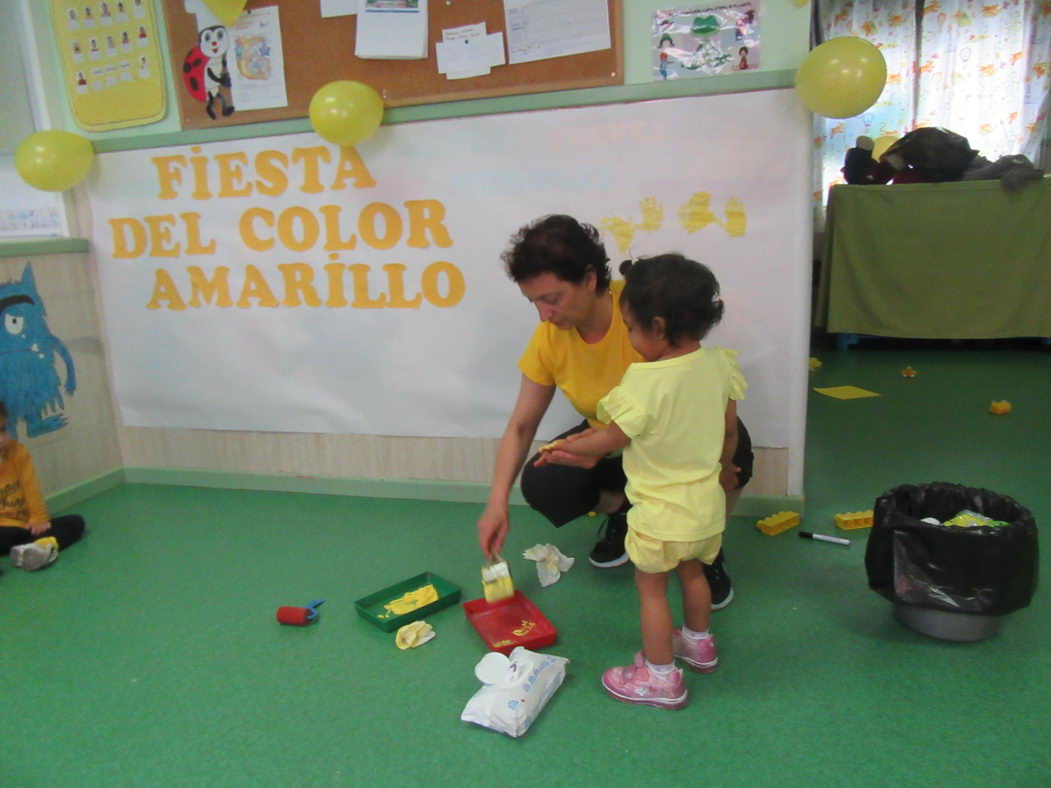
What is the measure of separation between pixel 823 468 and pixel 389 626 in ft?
4.83

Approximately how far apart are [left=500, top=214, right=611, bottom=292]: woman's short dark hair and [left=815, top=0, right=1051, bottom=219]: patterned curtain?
382 centimetres

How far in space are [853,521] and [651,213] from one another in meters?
0.92

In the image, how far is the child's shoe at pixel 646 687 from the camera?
125 cm

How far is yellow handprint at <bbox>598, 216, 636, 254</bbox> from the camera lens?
1914mm

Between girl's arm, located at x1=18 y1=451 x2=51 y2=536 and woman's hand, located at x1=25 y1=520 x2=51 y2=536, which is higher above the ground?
girl's arm, located at x1=18 y1=451 x2=51 y2=536

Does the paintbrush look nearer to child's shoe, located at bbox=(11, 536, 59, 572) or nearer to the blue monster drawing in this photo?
child's shoe, located at bbox=(11, 536, 59, 572)

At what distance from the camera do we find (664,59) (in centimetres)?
181

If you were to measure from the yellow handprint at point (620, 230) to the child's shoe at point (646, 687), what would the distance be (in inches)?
41.0

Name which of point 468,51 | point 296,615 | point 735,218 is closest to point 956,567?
point 735,218

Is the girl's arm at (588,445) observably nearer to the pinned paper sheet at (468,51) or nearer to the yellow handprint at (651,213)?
the yellow handprint at (651,213)

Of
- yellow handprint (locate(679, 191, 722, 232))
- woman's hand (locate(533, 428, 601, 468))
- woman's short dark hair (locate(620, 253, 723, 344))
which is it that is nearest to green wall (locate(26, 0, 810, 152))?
yellow handprint (locate(679, 191, 722, 232))

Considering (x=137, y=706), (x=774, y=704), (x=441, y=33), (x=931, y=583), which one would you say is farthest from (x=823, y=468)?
(x=137, y=706)

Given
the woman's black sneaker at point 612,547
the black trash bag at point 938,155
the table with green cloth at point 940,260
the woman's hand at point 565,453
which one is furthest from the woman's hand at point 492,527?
the black trash bag at point 938,155

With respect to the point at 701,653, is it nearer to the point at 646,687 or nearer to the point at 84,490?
the point at 646,687
